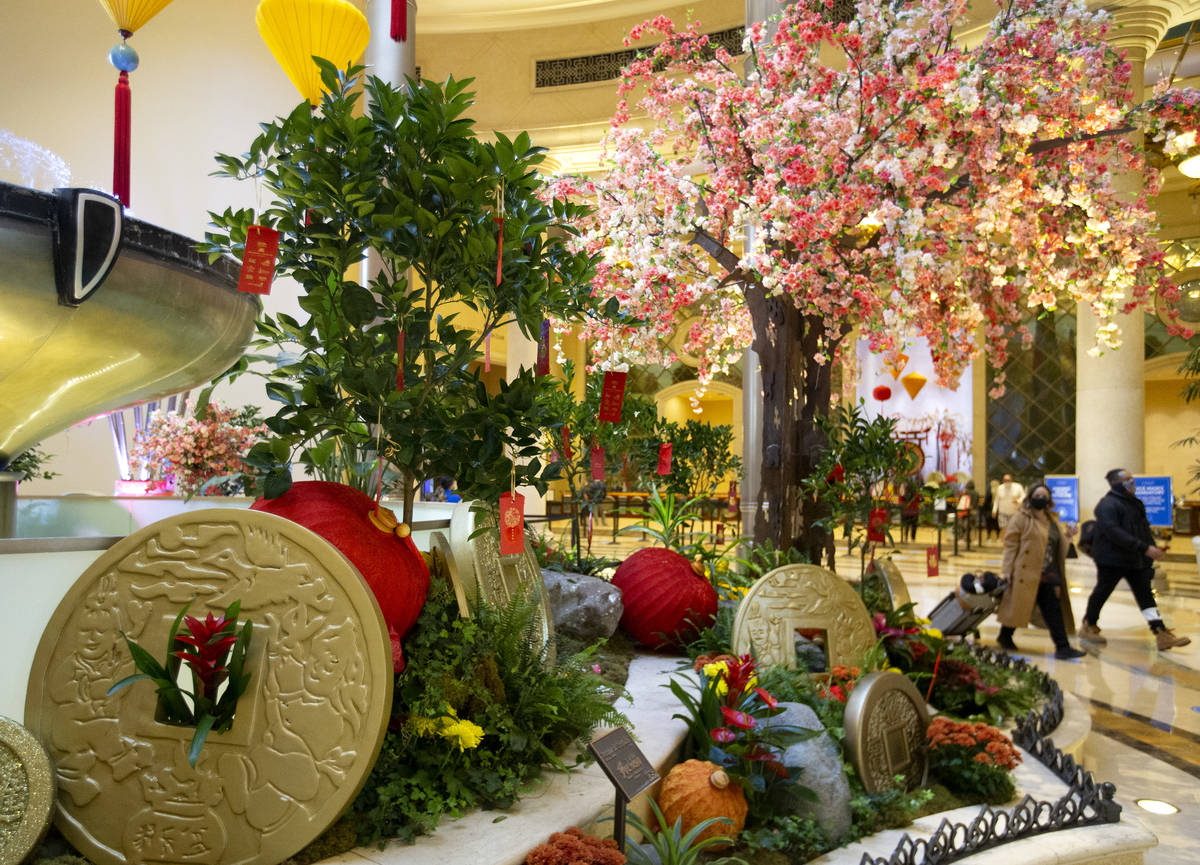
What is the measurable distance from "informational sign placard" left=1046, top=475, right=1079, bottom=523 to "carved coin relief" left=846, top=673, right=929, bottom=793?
830cm

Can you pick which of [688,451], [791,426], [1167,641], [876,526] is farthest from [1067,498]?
[876,526]

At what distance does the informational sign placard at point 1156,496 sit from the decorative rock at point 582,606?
7.85 metres

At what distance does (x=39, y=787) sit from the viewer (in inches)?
63.4

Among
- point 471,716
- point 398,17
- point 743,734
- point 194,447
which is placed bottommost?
point 743,734

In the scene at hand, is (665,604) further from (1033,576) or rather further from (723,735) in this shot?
(1033,576)

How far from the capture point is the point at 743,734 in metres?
2.86

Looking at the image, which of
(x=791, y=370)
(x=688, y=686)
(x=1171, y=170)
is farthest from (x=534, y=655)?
(x=1171, y=170)

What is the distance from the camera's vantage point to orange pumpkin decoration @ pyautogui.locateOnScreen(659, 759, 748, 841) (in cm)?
260

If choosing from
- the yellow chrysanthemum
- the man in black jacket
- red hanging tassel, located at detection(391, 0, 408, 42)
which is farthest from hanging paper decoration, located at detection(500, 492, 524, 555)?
the man in black jacket

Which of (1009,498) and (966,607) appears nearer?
(966,607)

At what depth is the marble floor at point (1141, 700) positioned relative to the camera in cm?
372

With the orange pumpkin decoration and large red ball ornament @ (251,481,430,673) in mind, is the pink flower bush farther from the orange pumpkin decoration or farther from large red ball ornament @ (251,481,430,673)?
large red ball ornament @ (251,481,430,673)

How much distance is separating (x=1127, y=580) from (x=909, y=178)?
14.5 ft

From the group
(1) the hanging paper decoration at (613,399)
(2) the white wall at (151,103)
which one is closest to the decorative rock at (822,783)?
(1) the hanging paper decoration at (613,399)
